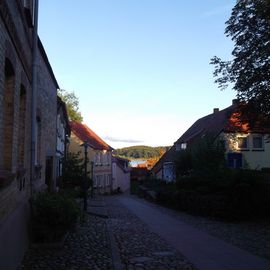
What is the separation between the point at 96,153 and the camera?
51.3 m

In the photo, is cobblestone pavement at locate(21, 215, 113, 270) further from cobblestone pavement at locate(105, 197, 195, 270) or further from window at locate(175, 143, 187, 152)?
window at locate(175, 143, 187, 152)

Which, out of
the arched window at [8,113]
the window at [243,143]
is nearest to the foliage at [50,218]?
the arched window at [8,113]

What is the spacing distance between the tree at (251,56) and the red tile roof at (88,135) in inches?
1196

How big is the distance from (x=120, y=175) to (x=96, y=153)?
15275 mm

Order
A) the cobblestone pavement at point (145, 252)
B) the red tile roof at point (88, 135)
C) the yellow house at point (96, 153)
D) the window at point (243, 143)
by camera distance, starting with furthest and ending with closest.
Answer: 1. the red tile roof at point (88, 135)
2. the yellow house at point (96, 153)
3. the window at point (243, 143)
4. the cobblestone pavement at point (145, 252)

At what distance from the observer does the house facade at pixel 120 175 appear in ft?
201

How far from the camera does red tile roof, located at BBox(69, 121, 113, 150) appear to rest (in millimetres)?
50000

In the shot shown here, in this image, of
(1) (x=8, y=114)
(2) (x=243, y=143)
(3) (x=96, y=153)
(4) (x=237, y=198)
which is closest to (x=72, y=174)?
(4) (x=237, y=198)

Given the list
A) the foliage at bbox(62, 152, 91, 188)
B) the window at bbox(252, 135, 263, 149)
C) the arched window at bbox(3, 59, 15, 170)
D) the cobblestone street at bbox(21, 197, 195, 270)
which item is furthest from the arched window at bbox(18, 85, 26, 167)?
the window at bbox(252, 135, 263, 149)

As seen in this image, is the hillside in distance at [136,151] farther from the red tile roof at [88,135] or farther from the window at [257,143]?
the window at [257,143]

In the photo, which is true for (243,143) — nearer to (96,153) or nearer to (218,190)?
(96,153)

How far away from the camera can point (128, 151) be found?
449ft

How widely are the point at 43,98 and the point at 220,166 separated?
13.6 metres

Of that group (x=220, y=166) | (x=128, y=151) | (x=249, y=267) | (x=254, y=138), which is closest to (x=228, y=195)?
(x=220, y=166)
